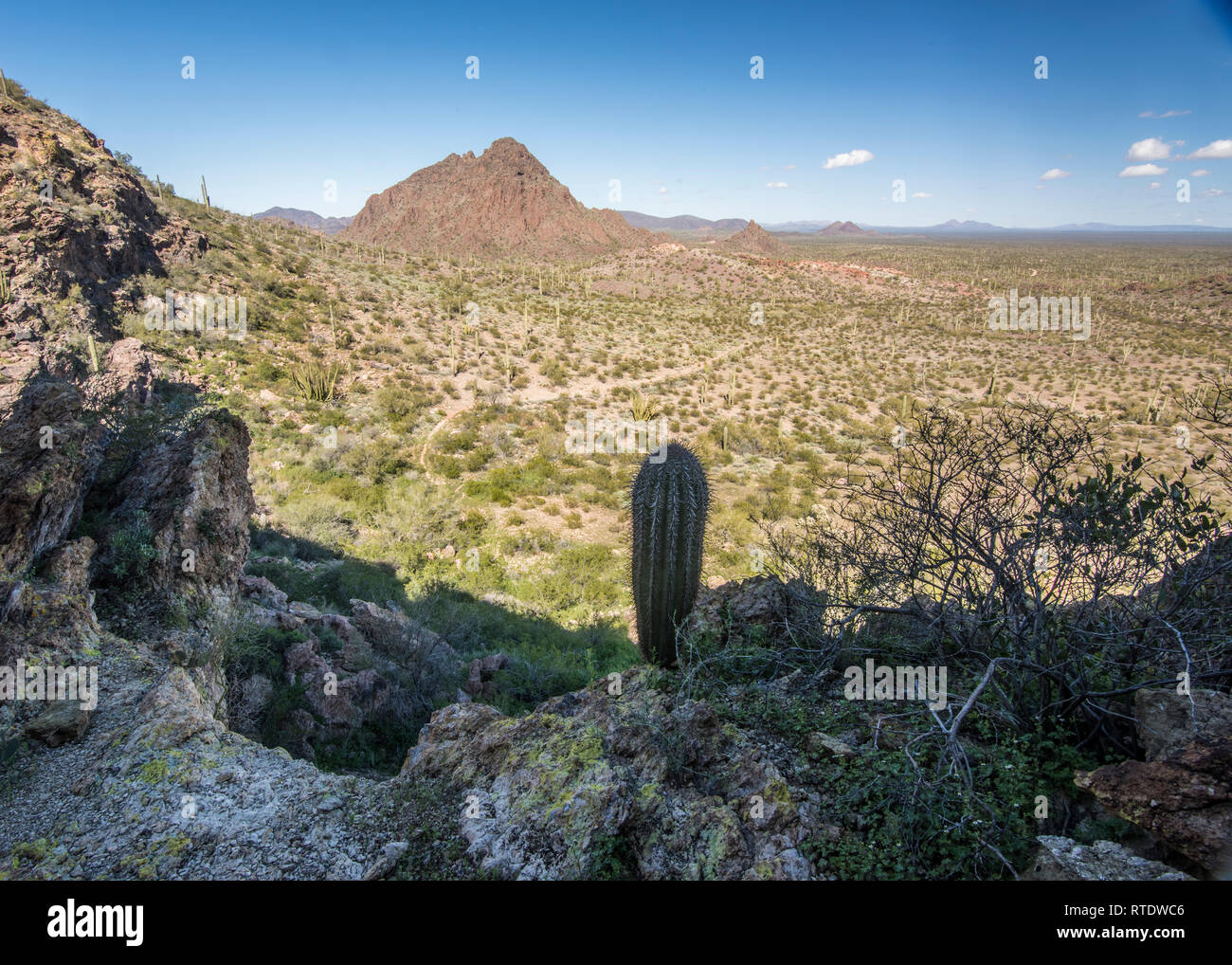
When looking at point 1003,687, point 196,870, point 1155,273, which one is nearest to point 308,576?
point 196,870

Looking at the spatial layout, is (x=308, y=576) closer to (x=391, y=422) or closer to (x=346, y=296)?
(x=391, y=422)

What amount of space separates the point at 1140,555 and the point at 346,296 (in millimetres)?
26322

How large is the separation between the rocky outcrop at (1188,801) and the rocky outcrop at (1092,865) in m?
0.17

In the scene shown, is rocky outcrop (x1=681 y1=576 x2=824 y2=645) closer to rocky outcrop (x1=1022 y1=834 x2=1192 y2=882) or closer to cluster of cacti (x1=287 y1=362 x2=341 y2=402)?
rocky outcrop (x1=1022 y1=834 x2=1192 y2=882)

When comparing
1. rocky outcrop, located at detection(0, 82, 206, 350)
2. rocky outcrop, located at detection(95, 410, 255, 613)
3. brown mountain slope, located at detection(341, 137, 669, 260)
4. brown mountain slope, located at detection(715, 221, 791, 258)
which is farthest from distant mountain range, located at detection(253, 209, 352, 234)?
rocky outcrop, located at detection(95, 410, 255, 613)

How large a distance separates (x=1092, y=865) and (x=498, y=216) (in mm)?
88519

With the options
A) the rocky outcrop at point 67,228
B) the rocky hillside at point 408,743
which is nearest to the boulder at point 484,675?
the rocky hillside at point 408,743

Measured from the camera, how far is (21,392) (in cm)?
397

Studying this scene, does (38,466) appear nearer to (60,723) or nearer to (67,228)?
(60,723)

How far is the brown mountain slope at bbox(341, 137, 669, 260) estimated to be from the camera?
75.5m

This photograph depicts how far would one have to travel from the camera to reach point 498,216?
80.2 metres

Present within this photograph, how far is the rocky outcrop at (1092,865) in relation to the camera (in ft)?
6.04

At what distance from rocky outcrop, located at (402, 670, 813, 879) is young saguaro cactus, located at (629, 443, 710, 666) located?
1.87m

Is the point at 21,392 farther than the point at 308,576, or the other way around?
the point at 308,576
